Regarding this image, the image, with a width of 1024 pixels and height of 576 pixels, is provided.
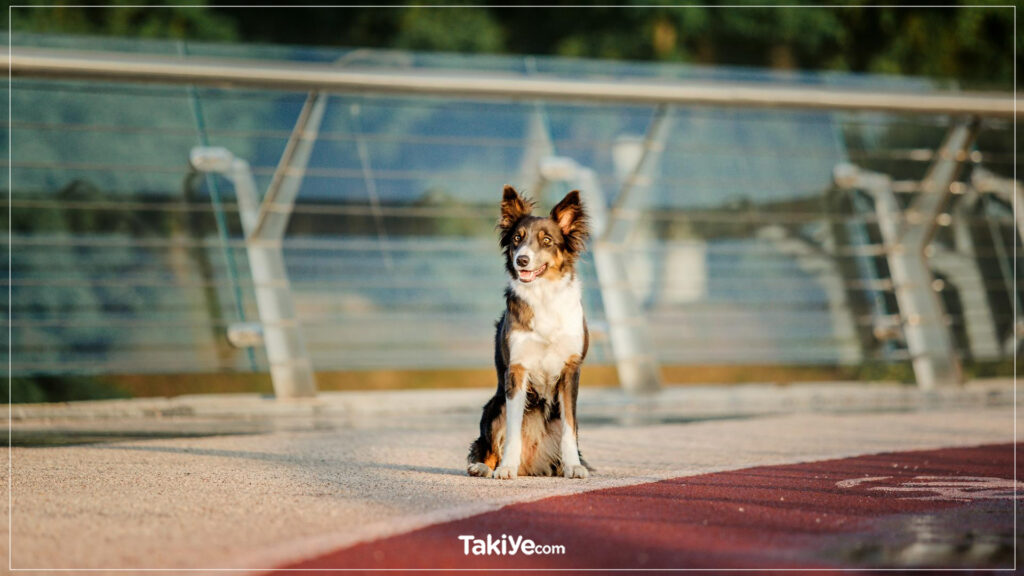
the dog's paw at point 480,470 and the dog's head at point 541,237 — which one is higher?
the dog's head at point 541,237

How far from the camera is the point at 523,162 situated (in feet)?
36.2

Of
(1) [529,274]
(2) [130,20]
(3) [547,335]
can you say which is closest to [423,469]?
(3) [547,335]

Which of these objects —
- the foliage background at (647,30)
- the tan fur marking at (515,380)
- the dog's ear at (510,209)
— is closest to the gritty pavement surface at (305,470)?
the tan fur marking at (515,380)

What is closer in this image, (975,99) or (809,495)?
(809,495)

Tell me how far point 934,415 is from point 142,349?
6.37 meters

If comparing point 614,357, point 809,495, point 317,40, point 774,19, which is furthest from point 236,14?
point 809,495

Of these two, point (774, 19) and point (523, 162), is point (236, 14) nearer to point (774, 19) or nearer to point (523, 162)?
point (774, 19)

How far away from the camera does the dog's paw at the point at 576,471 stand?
5273 millimetres

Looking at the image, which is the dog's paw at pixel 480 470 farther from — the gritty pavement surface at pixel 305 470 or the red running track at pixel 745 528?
the red running track at pixel 745 528

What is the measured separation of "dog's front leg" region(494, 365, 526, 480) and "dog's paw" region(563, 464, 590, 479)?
0.23m

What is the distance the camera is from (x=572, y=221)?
5.62 m

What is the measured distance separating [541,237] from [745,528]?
1.98 meters

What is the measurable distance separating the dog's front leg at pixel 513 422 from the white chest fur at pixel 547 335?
6 cm

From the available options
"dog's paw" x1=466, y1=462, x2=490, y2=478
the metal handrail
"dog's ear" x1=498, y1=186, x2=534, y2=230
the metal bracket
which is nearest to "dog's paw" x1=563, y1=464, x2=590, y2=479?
"dog's paw" x1=466, y1=462, x2=490, y2=478
